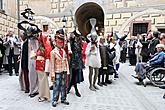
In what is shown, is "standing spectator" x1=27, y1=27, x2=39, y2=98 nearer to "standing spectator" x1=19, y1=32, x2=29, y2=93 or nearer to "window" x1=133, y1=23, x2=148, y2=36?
"standing spectator" x1=19, y1=32, x2=29, y2=93

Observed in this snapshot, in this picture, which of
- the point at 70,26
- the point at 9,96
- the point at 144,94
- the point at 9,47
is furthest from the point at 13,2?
the point at 144,94

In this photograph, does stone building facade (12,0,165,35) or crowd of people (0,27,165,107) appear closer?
crowd of people (0,27,165,107)

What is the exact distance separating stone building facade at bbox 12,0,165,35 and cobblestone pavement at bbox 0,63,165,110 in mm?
7821

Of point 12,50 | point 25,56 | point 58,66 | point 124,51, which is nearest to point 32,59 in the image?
point 25,56

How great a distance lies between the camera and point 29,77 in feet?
20.6

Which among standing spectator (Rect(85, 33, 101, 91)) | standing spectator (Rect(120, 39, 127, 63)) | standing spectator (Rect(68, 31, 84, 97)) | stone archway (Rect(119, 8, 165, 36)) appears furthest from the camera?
stone archway (Rect(119, 8, 165, 36))

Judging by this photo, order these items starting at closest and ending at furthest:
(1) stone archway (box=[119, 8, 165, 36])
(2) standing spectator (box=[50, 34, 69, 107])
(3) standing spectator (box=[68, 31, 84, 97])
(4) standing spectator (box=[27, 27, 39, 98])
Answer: (2) standing spectator (box=[50, 34, 69, 107]) < (4) standing spectator (box=[27, 27, 39, 98]) < (3) standing spectator (box=[68, 31, 84, 97]) < (1) stone archway (box=[119, 8, 165, 36])

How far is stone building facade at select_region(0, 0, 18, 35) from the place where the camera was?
650 inches

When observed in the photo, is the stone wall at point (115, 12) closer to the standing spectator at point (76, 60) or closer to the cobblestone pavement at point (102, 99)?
the cobblestone pavement at point (102, 99)

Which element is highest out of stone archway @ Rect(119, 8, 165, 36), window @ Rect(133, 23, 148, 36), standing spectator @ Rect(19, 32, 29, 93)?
stone archway @ Rect(119, 8, 165, 36)

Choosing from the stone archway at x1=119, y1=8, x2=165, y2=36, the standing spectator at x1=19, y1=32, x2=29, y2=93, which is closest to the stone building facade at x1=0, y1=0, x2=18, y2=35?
the stone archway at x1=119, y1=8, x2=165, y2=36

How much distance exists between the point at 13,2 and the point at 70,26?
18.0 feet

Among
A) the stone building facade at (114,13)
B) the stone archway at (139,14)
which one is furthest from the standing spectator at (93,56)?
the stone archway at (139,14)

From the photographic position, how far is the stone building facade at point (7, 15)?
54.2 feet
